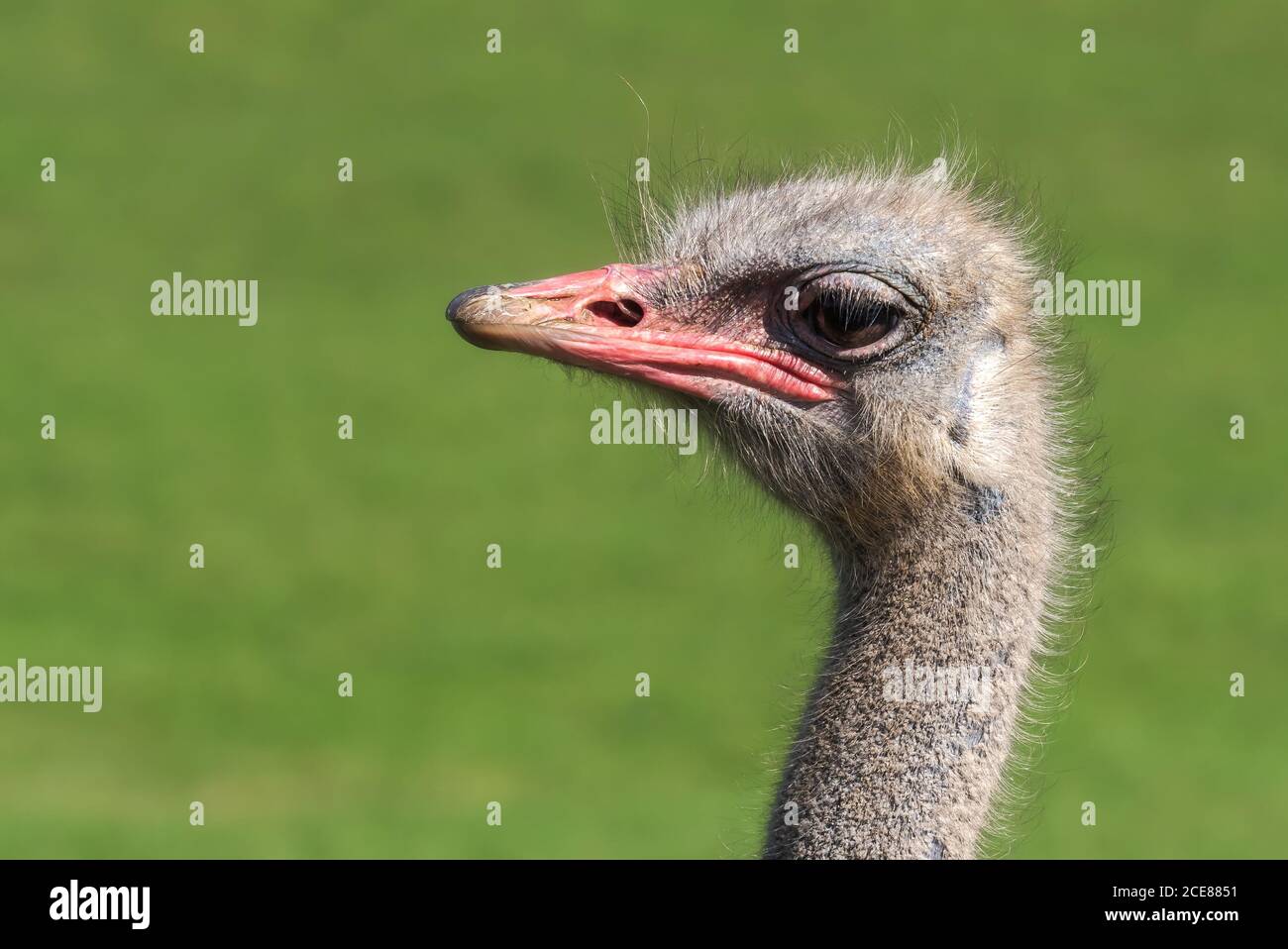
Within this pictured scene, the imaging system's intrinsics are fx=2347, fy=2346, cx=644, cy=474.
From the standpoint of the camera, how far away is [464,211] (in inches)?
793

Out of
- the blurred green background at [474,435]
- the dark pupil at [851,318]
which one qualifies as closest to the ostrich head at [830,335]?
the dark pupil at [851,318]

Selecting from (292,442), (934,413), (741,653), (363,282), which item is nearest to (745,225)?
(934,413)

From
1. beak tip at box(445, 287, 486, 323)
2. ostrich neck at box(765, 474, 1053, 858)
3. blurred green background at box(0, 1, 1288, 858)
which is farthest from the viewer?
blurred green background at box(0, 1, 1288, 858)

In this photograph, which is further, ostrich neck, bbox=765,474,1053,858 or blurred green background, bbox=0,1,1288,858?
blurred green background, bbox=0,1,1288,858

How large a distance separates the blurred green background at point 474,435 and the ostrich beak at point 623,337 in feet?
16.6

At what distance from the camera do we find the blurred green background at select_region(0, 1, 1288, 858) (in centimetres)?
1390

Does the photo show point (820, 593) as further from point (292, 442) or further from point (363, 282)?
point (363, 282)

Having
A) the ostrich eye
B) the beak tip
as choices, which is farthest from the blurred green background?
the beak tip

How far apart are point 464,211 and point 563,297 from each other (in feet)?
51.9

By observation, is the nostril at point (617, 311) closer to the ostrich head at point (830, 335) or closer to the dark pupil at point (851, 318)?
the ostrich head at point (830, 335)

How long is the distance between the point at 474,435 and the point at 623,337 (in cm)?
Answer: 1306

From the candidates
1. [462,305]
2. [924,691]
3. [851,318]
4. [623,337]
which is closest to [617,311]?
[623,337]

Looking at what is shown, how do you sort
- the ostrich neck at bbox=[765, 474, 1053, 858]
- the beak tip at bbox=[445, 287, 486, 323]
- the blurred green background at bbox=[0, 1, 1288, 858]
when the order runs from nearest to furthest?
1. the ostrich neck at bbox=[765, 474, 1053, 858]
2. the beak tip at bbox=[445, 287, 486, 323]
3. the blurred green background at bbox=[0, 1, 1288, 858]

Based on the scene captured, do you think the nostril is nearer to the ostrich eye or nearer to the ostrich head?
the ostrich head
